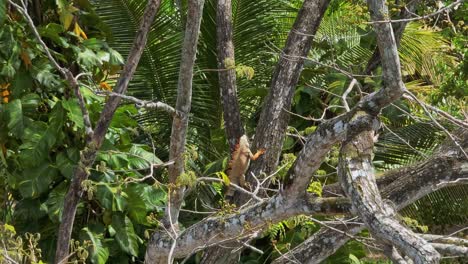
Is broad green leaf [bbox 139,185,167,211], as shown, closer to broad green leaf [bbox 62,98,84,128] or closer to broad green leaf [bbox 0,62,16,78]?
broad green leaf [bbox 62,98,84,128]

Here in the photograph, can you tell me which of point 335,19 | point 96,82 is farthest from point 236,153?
point 335,19

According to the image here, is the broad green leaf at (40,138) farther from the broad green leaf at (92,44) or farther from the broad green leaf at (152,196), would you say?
the broad green leaf at (152,196)

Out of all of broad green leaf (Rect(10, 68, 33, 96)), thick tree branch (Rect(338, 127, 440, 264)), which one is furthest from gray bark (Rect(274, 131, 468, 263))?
broad green leaf (Rect(10, 68, 33, 96))

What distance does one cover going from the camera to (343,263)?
730cm

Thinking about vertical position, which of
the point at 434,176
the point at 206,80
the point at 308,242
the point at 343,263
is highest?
the point at 206,80

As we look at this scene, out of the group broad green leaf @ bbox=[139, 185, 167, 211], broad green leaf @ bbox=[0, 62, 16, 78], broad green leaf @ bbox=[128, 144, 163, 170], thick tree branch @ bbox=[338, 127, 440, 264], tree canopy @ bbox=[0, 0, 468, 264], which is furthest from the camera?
broad green leaf @ bbox=[139, 185, 167, 211]

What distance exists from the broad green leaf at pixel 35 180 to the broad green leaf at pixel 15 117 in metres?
0.28

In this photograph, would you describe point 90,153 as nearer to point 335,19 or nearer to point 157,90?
point 157,90

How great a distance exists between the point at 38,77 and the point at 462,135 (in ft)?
9.66

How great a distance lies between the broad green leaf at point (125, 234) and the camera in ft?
21.4

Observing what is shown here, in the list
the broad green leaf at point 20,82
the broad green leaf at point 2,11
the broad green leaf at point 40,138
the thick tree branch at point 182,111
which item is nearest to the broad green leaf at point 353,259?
the thick tree branch at point 182,111

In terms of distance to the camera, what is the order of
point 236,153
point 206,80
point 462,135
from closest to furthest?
1. point 462,135
2. point 236,153
3. point 206,80

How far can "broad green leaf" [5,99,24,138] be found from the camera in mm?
6184

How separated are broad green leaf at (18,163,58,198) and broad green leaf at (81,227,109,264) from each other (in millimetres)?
455
